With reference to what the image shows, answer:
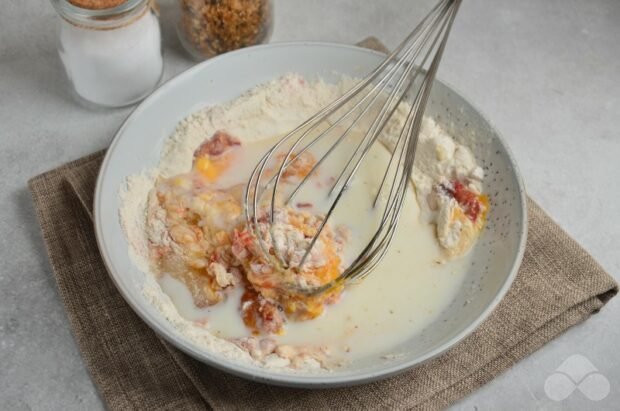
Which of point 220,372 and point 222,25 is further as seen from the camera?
point 222,25

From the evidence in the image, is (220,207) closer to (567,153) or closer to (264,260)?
(264,260)

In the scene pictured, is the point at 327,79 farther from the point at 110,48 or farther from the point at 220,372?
the point at 220,372

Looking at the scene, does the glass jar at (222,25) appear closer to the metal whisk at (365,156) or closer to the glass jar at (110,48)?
the glass jar at (110,48)

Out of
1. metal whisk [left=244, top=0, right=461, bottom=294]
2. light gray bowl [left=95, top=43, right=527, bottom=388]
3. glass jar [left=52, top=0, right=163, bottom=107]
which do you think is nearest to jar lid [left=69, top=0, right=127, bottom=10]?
glass jar [left=52, top=0, right=163, bottom=107]

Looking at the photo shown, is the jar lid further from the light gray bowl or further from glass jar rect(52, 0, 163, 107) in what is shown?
the light gray bowl

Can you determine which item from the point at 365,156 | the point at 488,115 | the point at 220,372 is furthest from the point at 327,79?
the point at 220,372
